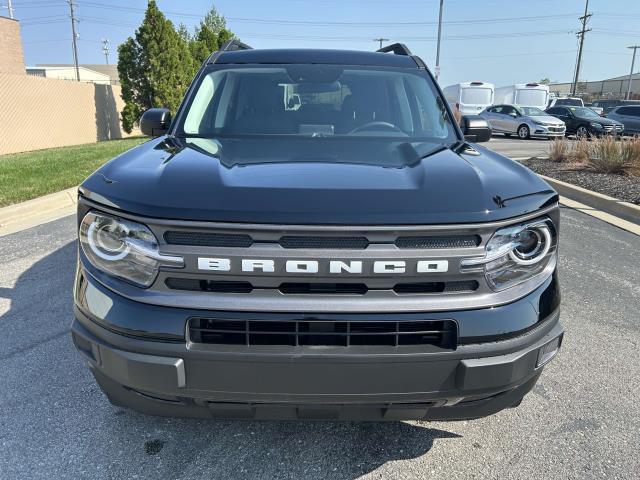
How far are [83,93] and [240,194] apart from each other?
Result: 68.2 ft

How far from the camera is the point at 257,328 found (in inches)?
68.0

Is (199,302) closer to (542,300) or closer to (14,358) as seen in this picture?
(542,300)

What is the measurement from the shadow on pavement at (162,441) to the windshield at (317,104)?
1.57m

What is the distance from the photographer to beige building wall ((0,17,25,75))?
24.7 meters

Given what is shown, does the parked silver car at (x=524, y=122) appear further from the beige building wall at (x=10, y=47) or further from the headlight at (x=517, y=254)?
the beige building wall at (x=10, y=47)

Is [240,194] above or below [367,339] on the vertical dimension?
above

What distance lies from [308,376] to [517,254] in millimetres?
890

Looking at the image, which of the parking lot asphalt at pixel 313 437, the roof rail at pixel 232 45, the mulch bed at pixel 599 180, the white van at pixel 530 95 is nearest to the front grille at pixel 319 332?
the parking lot asphalt at pixel 313 437

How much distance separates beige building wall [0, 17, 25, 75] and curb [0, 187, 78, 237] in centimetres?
2174

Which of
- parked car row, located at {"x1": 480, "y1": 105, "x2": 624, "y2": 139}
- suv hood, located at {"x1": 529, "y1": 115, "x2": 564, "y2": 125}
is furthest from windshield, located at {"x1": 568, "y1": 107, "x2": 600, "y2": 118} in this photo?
suv hood, located at {"x1": 529, "y1": 115, "x2": 564, "y2": 125}

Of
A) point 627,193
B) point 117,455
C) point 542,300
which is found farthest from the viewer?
point 627,193

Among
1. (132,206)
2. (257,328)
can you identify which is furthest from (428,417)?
(132,206)

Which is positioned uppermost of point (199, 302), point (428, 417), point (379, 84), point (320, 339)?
point (379, 84)

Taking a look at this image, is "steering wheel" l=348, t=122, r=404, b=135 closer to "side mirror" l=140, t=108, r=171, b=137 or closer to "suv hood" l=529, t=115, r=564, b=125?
"side mirror" l=140, t=108, r=171, b=137
